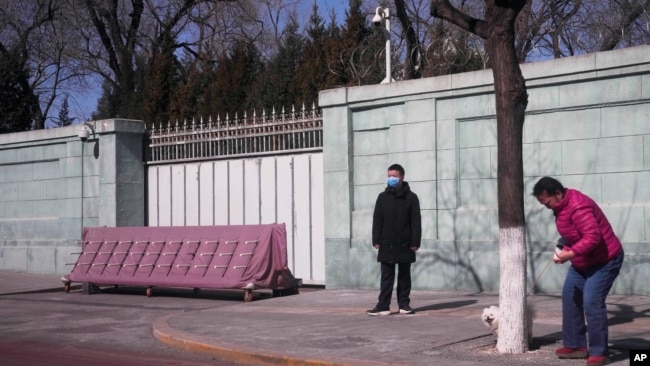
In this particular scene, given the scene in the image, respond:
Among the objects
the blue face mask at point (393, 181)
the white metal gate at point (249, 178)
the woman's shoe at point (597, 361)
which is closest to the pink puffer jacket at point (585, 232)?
the woman's shoe at point (597, 361)

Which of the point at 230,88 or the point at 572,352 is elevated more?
the point at 230,88

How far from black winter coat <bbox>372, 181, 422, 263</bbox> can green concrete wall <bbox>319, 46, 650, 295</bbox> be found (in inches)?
93.2

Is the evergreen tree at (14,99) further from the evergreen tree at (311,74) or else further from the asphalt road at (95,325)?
the asphalt road at (95,325)

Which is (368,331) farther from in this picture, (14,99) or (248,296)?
(14,99)

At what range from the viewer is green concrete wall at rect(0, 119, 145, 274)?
1795 centimetres

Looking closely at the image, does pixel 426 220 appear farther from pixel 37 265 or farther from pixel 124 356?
pixel 37 265

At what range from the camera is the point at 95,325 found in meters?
11.7

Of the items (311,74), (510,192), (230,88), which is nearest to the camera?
(510,192)

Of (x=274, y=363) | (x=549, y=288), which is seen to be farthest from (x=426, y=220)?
(x=274, y=363)

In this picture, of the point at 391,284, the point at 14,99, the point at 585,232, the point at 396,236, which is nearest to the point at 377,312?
the point at 391,284

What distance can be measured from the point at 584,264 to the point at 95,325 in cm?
677

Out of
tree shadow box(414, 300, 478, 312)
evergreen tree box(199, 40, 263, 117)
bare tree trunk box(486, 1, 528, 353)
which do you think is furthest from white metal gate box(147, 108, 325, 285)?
bare tree trunk box(486, 1, 528, 353)

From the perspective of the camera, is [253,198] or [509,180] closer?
[509,180]

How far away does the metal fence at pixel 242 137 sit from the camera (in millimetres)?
15438
